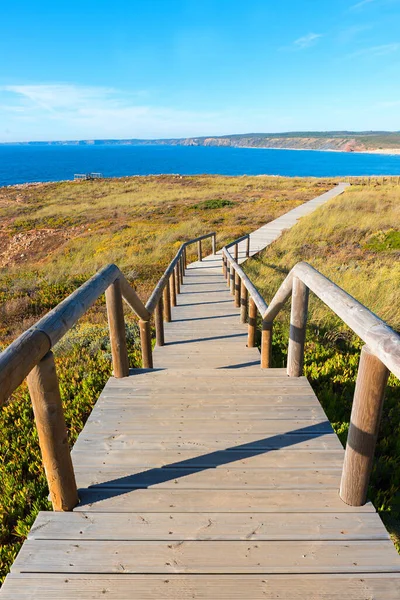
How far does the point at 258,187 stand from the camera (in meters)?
42.8

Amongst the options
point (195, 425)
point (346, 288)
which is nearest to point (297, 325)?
point (195, 425)

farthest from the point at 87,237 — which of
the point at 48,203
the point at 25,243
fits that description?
the point at 48,203

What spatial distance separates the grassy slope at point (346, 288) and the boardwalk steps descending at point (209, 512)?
93cm

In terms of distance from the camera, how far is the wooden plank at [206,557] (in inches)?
68.0

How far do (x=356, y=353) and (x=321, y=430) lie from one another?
2.87m

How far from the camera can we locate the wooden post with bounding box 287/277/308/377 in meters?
3.15

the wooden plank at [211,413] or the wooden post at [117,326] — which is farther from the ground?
the wooden post at [117,326]

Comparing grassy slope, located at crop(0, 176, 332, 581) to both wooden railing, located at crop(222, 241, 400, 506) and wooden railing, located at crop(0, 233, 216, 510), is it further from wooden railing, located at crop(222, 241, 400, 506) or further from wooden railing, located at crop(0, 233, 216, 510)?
wooden railing, located at crop(222, 241, 400, 506)

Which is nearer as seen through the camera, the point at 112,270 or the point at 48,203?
the point at 112,270

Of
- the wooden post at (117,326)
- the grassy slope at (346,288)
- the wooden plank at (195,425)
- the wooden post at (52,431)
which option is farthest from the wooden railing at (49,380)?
the grassy slope at (346,288)

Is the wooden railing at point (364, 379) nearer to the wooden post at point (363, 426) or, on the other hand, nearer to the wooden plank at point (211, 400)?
the wooden post at point (363, 426)

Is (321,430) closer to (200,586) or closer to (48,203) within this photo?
(200,586)

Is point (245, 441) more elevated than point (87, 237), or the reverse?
point (245, 441)

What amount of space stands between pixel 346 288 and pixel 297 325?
5.37m
